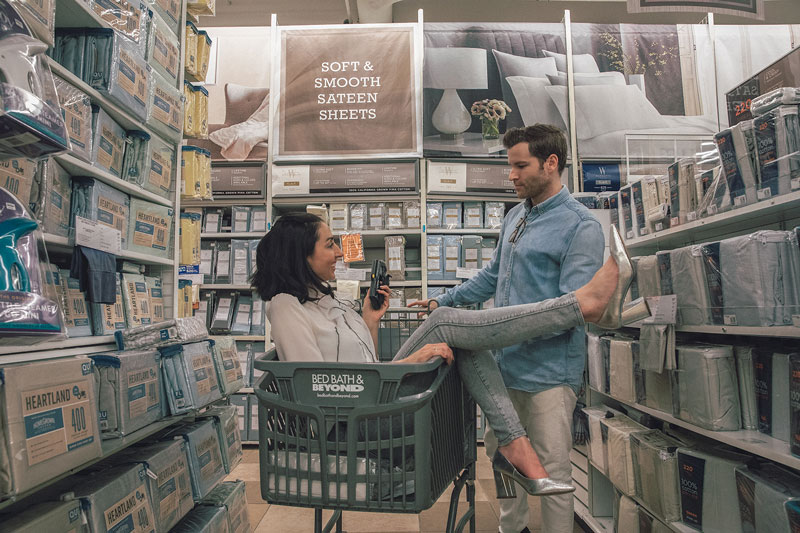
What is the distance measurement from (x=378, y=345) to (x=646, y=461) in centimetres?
113

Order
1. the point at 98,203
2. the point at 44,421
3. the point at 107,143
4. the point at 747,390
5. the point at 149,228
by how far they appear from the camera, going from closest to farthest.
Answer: the point at 44,421
the point at 747,390
the point at 98,203
the point at 107,143
the point at 149,228

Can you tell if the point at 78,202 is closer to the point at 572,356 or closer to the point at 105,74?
the point at 105,74

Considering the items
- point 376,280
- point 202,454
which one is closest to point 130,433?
point 202,454

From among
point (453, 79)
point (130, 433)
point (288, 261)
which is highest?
point (453, 79)

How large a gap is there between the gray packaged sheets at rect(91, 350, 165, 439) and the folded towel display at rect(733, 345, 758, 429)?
1.91 meters

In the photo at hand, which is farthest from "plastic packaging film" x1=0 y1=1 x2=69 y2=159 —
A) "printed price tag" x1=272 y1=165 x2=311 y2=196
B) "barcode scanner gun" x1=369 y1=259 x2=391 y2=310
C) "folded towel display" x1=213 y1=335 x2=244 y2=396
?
"printed price tag" x1=272 y1=165 x2=311 y2=196

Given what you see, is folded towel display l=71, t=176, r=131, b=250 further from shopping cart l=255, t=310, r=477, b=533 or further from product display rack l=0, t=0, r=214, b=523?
shopping cart l=255, t=310, r=477, b=533

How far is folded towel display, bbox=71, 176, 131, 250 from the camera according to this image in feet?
5.21

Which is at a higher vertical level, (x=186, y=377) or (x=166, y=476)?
→ (x=186, y=377)

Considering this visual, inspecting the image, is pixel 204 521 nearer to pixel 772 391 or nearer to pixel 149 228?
pixel 149 228

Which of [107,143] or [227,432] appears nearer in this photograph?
[107,143]

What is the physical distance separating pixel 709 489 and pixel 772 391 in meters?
0.39

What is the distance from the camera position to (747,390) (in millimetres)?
1511

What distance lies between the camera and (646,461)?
185 cm
